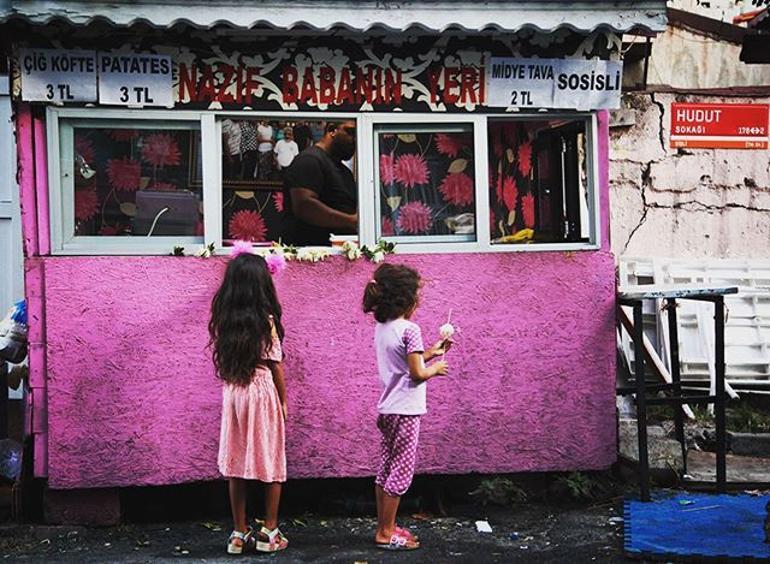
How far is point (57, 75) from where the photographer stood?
646 centimetres

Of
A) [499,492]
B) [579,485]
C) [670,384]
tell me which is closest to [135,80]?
[499,492]

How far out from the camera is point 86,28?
641cm

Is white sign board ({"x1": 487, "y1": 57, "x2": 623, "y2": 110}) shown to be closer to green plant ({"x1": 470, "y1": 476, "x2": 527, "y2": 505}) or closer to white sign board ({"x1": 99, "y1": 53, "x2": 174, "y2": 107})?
white sign board ({"x1": 99, "y1": 53, "x2": 174, "y2": 107})

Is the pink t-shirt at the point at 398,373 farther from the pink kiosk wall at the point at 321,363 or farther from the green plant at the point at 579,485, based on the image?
the green plant at the point at 579,485

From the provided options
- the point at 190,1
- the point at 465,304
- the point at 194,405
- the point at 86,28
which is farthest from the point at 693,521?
the point at 86,28

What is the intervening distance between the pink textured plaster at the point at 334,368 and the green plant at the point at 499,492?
0.40 feet

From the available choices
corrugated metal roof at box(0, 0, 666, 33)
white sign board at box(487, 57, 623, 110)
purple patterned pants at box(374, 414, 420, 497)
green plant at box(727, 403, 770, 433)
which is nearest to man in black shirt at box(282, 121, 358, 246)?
corrugated metal roof at box(0, 0, 666, 33)

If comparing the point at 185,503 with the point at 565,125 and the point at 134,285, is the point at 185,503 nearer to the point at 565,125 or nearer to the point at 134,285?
the point at 134,285

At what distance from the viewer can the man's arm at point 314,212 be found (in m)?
6.95

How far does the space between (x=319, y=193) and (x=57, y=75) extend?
1647 mm

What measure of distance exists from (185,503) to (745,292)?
4884mm

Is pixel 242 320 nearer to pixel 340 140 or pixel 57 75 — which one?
pixel 340 140

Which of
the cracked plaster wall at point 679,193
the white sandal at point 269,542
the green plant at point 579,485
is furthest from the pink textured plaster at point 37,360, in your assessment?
the cracked plaster wall at point 679,193

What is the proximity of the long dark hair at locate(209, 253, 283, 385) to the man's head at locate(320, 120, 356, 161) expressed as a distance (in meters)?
1.24
